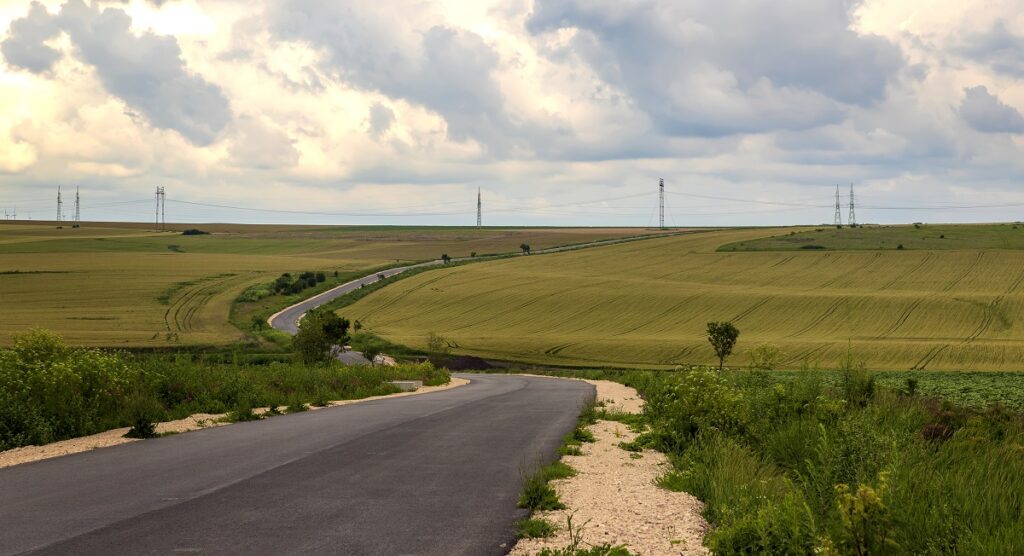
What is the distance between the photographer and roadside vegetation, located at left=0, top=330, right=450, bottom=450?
56.5ft

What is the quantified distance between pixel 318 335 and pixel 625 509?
4797cm

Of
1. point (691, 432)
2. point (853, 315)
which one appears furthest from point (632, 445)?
point (853, 315)

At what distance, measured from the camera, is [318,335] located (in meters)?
56.9

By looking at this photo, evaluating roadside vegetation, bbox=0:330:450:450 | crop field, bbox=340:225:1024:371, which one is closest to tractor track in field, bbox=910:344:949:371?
crop field, bbox=340:225:1024:371

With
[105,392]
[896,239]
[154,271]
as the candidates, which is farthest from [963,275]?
[154,271]

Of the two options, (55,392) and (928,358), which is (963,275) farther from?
(55,392)

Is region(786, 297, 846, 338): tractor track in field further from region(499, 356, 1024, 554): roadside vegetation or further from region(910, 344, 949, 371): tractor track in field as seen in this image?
region(499, 356, 1024, 554): roadside vegetation

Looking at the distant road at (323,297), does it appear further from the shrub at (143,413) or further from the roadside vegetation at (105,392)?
the shrub at (143,413)

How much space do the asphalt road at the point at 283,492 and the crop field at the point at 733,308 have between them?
36.9 meters

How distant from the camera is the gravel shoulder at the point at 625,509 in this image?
30.9ft

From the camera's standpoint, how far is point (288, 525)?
986 cm

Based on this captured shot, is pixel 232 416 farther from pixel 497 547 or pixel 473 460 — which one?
pixel 497 547

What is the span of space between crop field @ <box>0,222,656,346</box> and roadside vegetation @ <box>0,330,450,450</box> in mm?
44645

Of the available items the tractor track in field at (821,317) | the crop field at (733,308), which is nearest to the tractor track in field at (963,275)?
the crop field at (733,308)
